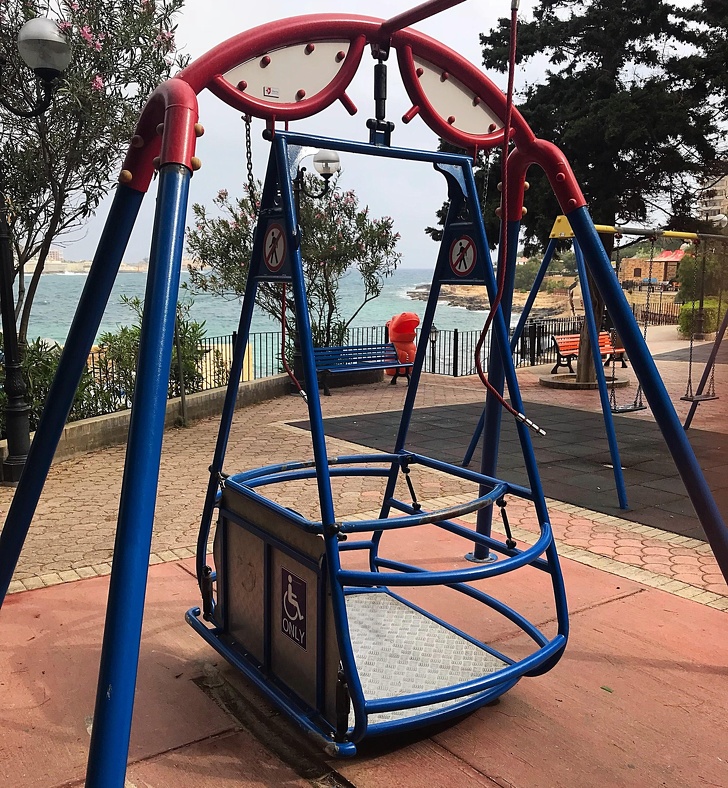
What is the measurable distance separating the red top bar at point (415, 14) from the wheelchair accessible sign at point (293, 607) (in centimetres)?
199

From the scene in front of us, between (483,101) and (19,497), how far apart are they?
2.38m

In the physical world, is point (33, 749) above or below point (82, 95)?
below

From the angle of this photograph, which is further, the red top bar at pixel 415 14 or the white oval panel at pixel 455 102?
the white oval panel at pixel 455 102

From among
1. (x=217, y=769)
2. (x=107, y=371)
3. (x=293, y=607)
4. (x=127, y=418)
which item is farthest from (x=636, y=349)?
(x=107, y=371)

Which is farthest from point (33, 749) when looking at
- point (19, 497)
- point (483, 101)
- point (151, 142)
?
point (483, 101)

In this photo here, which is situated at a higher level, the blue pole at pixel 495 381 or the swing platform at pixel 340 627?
the blue pole at pixel 495 381

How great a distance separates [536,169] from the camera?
13969 mm

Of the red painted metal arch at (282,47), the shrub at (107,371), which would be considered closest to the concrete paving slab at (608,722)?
the red painted metal arch at (282,47)

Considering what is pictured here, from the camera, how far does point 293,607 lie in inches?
106

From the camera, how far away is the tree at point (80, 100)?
7047mm

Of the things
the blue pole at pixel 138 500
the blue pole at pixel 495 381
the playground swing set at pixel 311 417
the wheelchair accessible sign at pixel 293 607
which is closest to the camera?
the blue pole at pixel 138 500

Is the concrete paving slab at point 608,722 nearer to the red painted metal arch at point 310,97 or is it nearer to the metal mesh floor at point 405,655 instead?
the metal mesh floor at point 405,655

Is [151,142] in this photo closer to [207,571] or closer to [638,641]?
[207,571]

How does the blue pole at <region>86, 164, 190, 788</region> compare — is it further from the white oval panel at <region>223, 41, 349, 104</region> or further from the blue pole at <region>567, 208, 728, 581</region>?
the blue pole at <region>567, 208, 728, 581</region>
